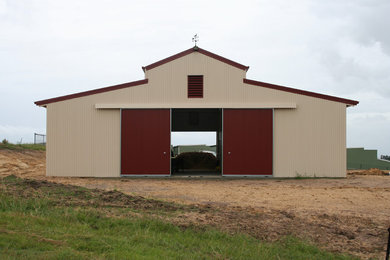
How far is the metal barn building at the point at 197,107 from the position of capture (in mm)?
17141

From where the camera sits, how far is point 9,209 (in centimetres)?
808

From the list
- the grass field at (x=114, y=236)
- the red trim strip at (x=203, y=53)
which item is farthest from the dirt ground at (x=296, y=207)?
the red trim strip at (x=203, y=53)

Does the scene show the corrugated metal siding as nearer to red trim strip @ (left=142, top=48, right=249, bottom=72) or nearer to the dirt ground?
red trim strip @ (left=142, top=48, right=249, bottom=72)

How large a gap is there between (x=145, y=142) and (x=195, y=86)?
11.6 feet

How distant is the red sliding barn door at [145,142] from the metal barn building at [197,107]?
0.05 m

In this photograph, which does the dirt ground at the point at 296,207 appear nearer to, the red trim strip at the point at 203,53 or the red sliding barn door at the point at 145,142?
the red sliding barn door at the point at 145,142

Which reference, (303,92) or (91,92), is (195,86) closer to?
(91,92)

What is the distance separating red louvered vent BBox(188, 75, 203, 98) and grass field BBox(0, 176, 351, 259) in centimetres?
914

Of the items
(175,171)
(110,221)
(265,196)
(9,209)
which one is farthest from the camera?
(175,171)

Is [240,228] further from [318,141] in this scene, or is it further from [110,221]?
[318,141]

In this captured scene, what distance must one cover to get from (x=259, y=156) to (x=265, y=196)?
5.51m

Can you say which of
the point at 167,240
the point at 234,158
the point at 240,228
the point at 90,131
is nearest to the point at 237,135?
the point at 234,158

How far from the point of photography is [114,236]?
635 centimetres

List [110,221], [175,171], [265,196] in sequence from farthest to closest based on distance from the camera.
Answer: [175,171], [265,196], [110,221]
